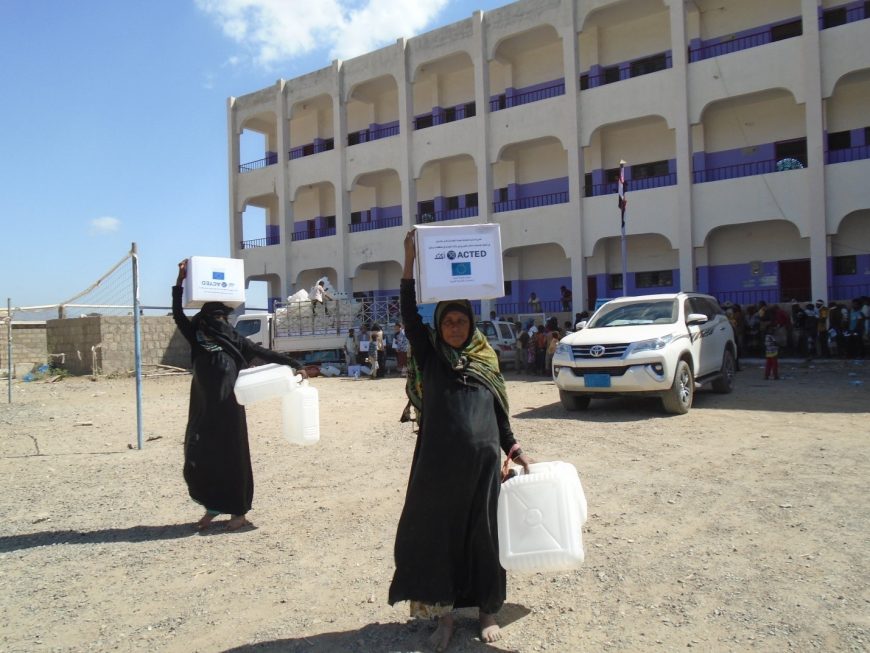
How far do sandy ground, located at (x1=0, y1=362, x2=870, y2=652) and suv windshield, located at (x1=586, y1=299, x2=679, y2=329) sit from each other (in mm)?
1743

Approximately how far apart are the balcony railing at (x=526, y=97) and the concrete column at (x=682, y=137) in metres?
4.18

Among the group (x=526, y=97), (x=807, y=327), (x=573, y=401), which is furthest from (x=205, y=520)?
(x=526, y=97)

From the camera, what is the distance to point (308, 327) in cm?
2002

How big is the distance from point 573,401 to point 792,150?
14877mm

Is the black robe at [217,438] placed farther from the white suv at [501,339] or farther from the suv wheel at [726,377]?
the white suv at [501,339]

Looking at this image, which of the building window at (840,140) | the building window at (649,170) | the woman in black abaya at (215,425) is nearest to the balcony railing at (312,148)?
the building window at (649,170)

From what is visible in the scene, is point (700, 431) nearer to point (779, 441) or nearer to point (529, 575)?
point (779, 441)

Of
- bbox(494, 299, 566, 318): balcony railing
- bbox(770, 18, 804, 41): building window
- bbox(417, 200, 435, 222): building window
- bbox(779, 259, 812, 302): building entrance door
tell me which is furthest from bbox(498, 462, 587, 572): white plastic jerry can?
bbox(417, 200, 435, 222): building window

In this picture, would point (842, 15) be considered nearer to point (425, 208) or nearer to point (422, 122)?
point (422, 122)

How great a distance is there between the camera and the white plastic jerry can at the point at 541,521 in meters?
2.88

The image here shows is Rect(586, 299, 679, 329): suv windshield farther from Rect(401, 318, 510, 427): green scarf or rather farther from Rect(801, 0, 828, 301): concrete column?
Rect(801, 0, 828, 301): concrete column

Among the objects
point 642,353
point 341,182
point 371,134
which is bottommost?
point 642,353

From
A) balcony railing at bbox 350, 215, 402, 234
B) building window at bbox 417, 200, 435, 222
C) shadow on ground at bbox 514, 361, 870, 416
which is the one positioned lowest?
shadow on ground at bbox 514, 361, 870, 416

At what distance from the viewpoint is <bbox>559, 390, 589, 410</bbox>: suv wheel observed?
A: 9.65 metres
